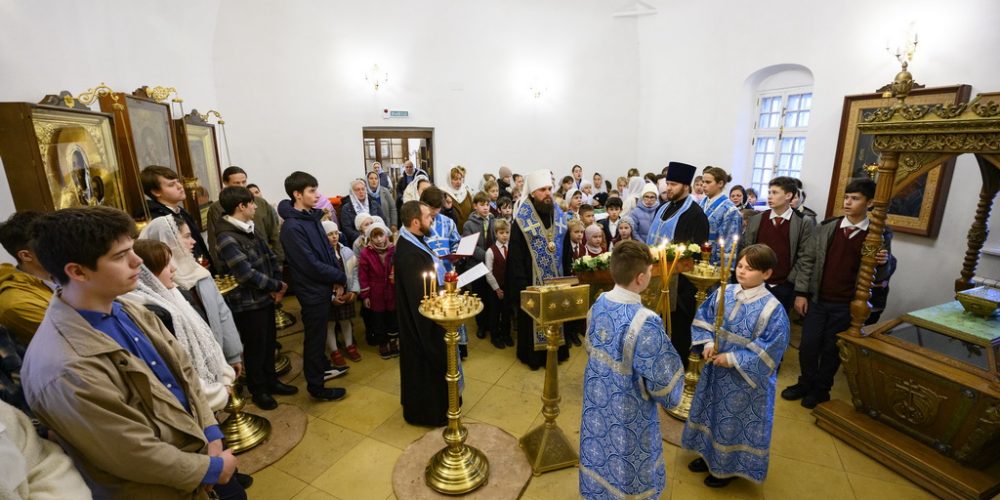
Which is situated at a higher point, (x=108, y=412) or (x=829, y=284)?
(x=108, y=412)

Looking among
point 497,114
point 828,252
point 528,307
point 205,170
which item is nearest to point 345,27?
point 497,114

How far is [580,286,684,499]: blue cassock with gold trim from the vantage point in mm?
2316

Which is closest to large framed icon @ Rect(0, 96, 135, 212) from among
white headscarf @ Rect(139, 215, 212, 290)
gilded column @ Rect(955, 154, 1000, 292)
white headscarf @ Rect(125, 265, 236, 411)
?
white headscarf @ Rect(139, 215, 212, 290)

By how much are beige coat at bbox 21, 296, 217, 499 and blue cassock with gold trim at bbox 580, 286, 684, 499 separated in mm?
1912

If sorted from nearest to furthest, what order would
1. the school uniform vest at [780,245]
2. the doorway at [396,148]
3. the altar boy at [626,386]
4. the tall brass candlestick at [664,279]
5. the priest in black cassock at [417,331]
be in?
the altar boy at [626,386]
the tall brass candlestick at [664,279]
the priest in black cassock at [417,331]
the school uniform vest at [780,245]
the doorway at [396,148]

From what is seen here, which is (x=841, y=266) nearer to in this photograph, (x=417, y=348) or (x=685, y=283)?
(x=685, y=283)

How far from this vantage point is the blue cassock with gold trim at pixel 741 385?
9.10 feet

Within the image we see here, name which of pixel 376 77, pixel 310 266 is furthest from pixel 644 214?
pixel 376 77

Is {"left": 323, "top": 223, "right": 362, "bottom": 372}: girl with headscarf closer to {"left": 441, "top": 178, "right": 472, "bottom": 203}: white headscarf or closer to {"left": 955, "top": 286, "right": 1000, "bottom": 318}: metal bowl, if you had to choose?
{"left": 441, "top": 178, "right": 472, "bottom": 203}: white headscarf

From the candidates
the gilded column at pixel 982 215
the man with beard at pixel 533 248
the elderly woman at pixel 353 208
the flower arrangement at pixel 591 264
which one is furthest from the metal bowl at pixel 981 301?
the elderly woman at pixel 353 208

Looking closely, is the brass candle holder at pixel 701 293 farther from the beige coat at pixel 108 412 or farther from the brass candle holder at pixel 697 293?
the beige coat at pixel 108 412

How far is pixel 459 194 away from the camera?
8.09 metres

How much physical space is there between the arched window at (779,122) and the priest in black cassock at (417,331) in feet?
25.0

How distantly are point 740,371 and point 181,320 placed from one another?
11.0ft
